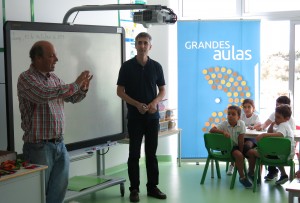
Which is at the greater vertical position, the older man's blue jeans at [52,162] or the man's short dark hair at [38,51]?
the man's short dark hair at [38,51]

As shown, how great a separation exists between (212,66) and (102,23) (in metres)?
1.70

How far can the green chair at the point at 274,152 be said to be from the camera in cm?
475

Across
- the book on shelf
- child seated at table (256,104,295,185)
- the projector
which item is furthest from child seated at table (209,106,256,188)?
the book on shelf

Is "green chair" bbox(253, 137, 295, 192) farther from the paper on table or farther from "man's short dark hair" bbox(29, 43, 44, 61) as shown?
"man's short dark hair" bbox(29, 43, 44, 61)

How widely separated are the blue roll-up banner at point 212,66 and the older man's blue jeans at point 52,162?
3210mm

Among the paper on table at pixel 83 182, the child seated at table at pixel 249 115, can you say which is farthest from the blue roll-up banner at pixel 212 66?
the paper on table at pixel 83 182

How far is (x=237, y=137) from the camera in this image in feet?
17.3

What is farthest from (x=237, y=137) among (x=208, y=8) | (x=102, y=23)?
(x=208, y=8)

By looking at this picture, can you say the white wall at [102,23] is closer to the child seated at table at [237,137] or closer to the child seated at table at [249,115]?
the child seated at table at [249,115]

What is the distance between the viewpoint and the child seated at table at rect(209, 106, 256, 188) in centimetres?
515

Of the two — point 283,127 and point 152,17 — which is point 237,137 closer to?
point 283,127

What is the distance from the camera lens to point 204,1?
22.6 feet

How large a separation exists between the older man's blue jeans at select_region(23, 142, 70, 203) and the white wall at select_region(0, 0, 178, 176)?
3.24ft

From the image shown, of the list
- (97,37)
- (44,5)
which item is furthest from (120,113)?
(44,5)
